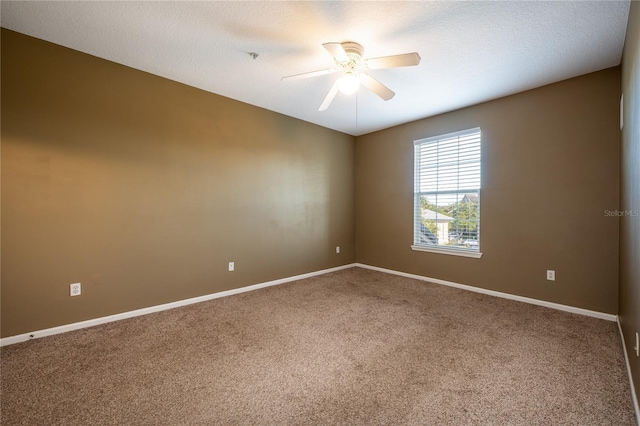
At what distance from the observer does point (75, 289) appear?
2598 millimetres

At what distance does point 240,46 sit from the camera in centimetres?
249

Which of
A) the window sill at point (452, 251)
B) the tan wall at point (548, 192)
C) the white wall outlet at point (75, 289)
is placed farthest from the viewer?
the window sill at point (452, 251)

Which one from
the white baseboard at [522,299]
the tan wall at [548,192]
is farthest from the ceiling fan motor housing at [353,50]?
the white baseboard at [522,299]

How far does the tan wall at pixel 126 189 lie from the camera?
2362mm

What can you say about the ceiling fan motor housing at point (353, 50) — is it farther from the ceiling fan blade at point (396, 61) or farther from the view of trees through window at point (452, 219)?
the view of trees through window at point (452, 219)

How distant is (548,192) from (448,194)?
118 centimetres

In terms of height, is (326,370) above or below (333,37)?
below

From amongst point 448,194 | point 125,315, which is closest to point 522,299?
point 448,194

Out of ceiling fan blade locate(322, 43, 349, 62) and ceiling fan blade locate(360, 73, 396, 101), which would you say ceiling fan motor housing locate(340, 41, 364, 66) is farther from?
ceiling fan blade locate(322, 43, 349, 62)

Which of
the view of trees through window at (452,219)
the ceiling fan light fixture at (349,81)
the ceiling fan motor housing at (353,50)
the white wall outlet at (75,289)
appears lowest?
the white wall outlet at (75,289)

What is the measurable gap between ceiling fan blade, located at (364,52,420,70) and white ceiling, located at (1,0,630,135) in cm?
30

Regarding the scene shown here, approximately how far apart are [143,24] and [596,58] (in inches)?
162

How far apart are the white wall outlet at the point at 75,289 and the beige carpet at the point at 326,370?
36 centimetres

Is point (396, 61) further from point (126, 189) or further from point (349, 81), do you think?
point (126, 189)
